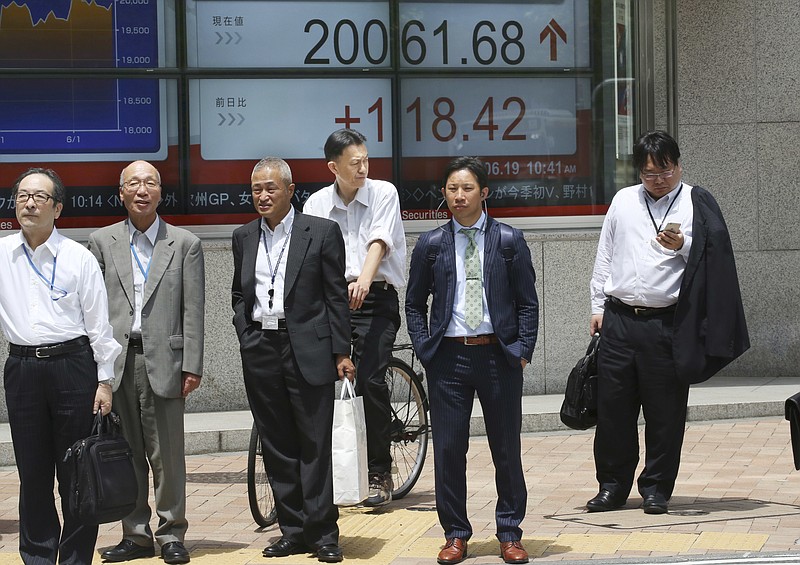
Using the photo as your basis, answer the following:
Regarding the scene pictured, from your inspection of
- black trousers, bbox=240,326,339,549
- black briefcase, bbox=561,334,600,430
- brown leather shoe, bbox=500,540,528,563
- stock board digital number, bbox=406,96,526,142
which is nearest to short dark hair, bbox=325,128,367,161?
black trousers, bbox=240,326,339,549

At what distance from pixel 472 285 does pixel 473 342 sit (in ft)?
0.91

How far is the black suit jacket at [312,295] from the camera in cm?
668

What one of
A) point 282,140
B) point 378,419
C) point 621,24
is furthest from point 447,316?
point 621,24

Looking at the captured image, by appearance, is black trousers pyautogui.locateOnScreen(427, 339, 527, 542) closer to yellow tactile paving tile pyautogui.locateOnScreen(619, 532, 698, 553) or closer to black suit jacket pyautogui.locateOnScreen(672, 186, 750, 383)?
yellow tactile paving tile pyautogui.locateOnScreen(619, 532, 698, 553)

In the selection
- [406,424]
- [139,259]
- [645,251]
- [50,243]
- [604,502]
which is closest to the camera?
[50,243]

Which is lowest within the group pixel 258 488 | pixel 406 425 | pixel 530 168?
pixel 258 488

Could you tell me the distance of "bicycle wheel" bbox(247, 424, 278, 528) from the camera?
24.3 ft

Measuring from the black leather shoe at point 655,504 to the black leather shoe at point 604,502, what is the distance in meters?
0.17

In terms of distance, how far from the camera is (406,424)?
27.7 ft

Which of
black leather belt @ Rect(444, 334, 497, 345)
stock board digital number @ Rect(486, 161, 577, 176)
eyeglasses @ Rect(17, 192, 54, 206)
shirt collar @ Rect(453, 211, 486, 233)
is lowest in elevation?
black leather belt @ Rect(444, 334, 497, 345)

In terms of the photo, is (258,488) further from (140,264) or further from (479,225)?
(479,225)

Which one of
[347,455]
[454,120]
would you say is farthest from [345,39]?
[347,455]

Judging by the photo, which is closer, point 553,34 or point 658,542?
point 658,542

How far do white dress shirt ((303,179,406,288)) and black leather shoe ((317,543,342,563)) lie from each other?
1.78 m
